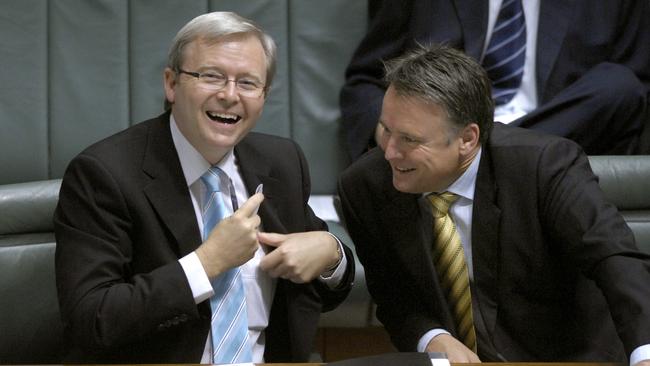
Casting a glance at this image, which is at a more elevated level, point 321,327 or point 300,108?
point 300,108

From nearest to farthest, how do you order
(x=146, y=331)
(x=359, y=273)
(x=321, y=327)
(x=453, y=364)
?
(x=453, y=364) → (x=146, y=331) → (x=359, y=273) → (x=321, y=327)

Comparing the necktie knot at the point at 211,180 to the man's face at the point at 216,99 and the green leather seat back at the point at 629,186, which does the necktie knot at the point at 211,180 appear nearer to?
the man's face at the point at 216,99

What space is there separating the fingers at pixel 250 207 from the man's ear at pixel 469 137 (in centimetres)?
38

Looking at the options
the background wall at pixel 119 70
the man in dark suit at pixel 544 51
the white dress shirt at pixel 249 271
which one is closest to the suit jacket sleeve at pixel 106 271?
the white dress shirt at pixel 249 271

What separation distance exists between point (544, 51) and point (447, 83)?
0.96 m

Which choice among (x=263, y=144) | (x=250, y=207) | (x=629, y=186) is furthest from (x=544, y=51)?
(x=250, y=207)

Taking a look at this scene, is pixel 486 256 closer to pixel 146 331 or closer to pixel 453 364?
pixel 453 364

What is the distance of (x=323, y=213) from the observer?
258 cm

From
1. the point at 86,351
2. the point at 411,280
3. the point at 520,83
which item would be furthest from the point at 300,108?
the point at 86,351

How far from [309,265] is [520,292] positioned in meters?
0.39

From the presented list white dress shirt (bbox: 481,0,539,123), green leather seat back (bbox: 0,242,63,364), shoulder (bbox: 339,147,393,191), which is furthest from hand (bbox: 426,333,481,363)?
white dress shirt (bbox: 481,0,539,123)

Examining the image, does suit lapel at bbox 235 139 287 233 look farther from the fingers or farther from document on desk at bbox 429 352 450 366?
document on desk at bbox 429 352 450 366

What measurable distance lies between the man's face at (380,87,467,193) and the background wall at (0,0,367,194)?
3.32 ft

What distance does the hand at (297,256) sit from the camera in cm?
158
